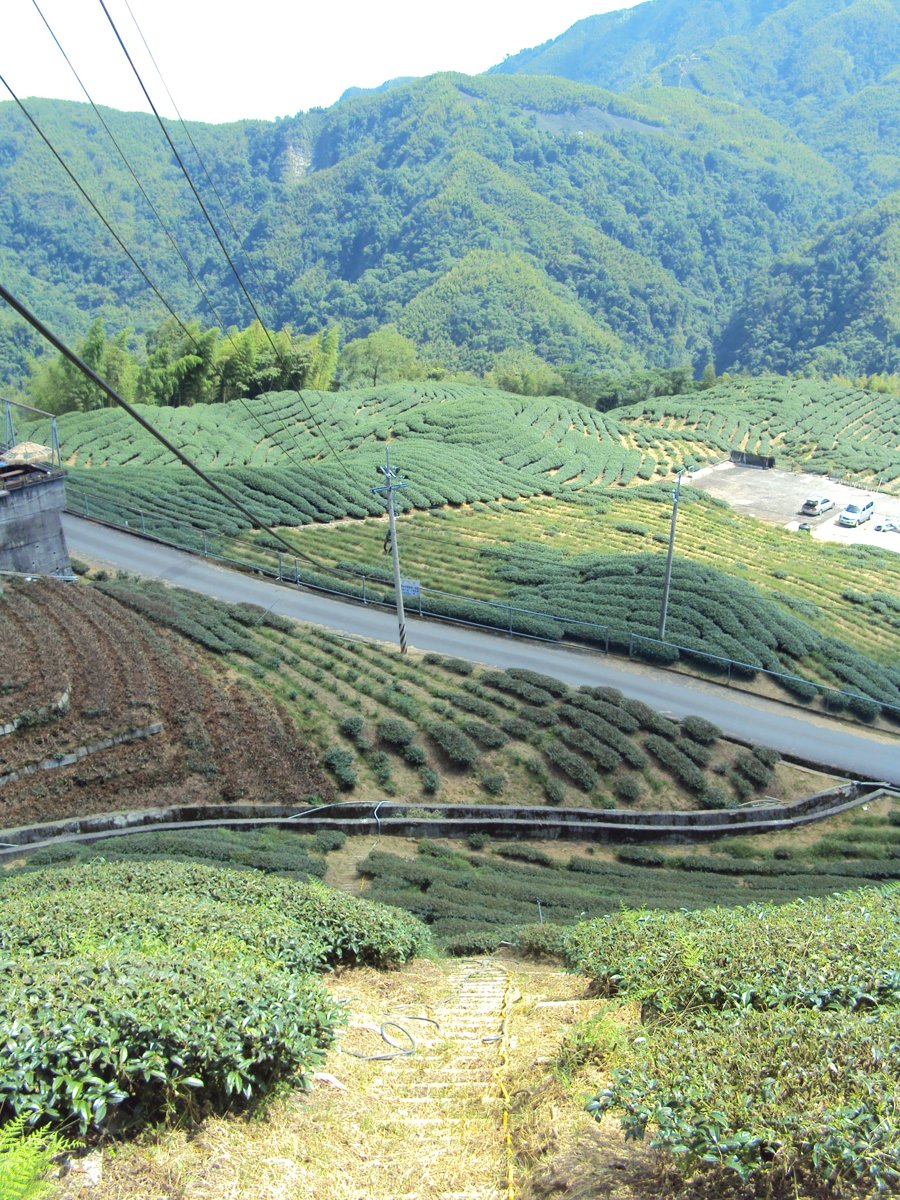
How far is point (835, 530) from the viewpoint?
6300cm

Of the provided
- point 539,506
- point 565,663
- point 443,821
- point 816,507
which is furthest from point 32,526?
point 816,507

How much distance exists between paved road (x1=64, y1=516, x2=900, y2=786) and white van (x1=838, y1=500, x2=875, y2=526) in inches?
1486

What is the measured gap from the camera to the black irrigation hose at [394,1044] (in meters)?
9.33

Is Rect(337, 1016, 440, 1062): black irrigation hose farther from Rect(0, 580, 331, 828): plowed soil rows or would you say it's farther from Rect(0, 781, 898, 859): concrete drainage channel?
Rect(0, 580, 331, 828): plowed soil rows

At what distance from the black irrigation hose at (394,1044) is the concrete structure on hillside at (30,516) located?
2434 cm

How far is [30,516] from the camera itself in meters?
30.9

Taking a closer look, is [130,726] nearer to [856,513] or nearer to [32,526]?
[32,526]

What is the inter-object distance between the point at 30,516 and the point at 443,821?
1725cm

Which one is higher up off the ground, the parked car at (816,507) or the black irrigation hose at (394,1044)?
the black irrigation hose at (394,1044)

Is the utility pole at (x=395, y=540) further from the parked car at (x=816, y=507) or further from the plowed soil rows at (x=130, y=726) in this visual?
the parked car at (x=816, y=507)

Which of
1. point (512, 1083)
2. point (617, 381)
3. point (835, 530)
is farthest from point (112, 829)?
point (617, 381)

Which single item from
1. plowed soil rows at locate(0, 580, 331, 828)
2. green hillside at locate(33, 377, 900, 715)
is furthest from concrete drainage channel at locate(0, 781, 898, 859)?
green hillside at locate(33, 377, 900, 715)

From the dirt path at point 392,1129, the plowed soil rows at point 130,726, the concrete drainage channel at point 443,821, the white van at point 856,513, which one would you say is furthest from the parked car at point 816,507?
the dirt path at point 392,1129

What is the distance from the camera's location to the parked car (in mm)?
65312
